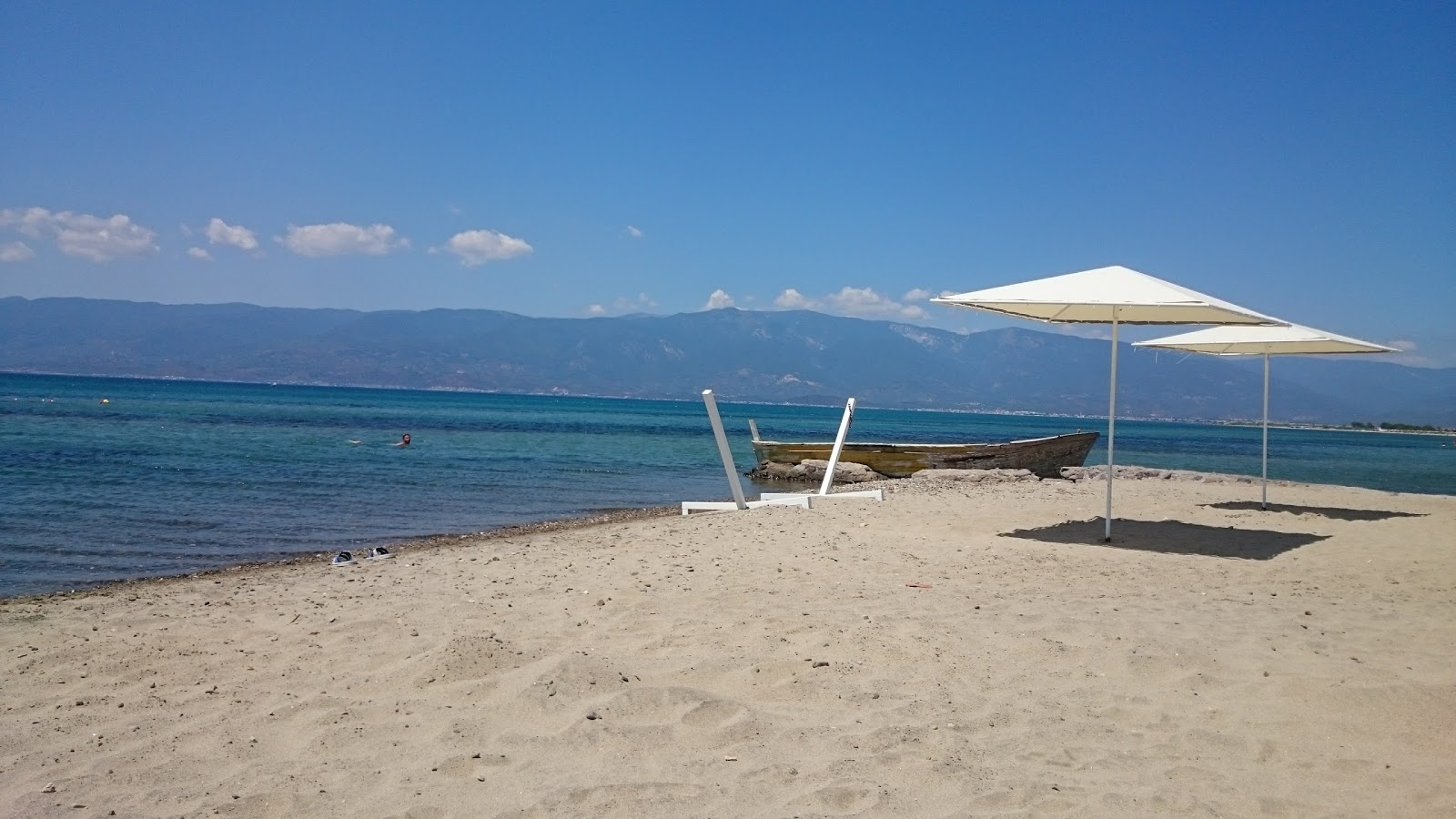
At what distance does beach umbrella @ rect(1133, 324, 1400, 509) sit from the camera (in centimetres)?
1085

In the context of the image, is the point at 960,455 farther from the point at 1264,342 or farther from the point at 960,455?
the point at 1264,342

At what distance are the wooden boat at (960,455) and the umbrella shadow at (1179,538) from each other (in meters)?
9.41

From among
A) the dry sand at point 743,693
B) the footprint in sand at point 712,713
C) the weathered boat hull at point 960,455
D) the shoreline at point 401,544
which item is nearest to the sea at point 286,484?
the shoreline at point 401,544

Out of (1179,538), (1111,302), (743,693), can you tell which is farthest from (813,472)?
(743,693)

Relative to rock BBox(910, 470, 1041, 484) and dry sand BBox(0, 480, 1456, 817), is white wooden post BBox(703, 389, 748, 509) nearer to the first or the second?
dry sand BBox(0, 480, 1456, 817)

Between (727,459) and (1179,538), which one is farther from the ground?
(727,459)

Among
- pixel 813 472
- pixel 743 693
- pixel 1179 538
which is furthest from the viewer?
pixel 813 472

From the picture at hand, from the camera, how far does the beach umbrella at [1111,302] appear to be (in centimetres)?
796

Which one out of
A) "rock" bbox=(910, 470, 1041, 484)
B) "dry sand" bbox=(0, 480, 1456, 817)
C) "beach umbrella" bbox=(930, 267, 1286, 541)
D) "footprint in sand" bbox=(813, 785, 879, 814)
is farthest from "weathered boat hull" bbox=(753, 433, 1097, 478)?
"footprint in sand" bbox=(813, 785, 879, 814)

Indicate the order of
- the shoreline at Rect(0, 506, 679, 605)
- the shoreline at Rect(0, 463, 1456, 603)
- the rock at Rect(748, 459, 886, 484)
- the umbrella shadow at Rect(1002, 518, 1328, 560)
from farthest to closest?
the rock at Rect(748, 459, 886, 484) < the umbrella shadow at Rect(1002, 518, 1328, 560) < the shoreline at Rect(0, 463, 1456, 603) < the shoreline at Rect(0, 506, 679, 605)

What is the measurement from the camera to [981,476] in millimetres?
17328

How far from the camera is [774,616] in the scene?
524 centimetres

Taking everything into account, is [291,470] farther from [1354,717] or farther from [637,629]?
[1354,717]

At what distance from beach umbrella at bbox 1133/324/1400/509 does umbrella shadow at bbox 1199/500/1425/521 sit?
1120 mm
